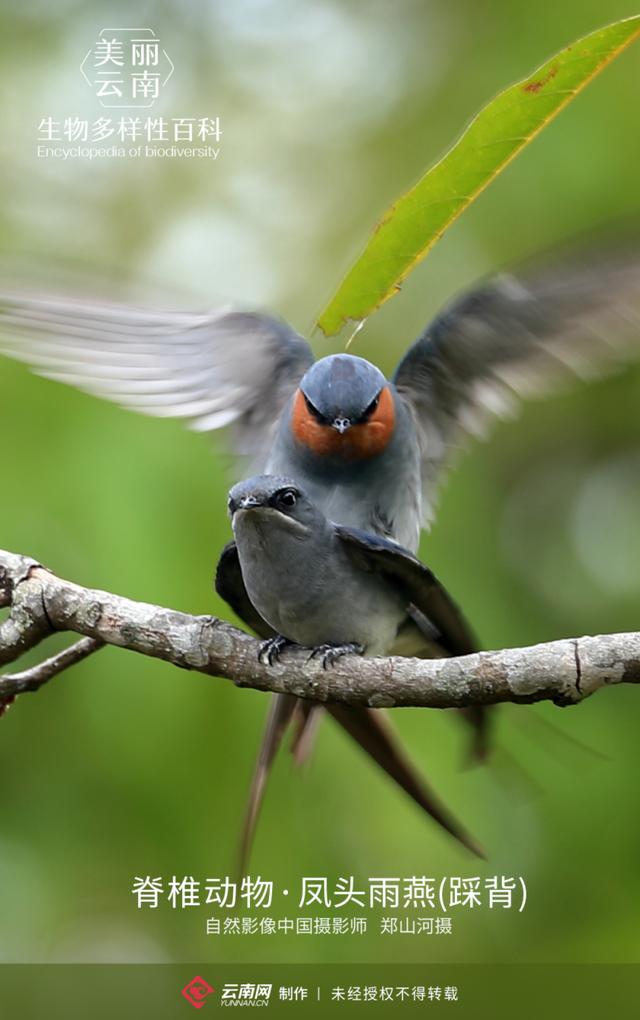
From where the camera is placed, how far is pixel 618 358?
3.12 m

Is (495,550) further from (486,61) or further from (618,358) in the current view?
(486,61)

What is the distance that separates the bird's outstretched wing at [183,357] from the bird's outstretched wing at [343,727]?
0.58m

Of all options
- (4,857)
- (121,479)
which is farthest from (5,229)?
(4,857)

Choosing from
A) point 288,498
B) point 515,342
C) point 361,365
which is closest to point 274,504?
point 288,498

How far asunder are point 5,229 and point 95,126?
641mm

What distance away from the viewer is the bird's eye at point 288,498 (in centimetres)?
273

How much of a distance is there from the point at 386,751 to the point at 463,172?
5.13ft

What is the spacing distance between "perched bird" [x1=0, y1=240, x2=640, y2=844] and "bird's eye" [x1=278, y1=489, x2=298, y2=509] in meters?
0.32

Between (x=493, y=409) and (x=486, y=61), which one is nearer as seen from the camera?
(x=493, y=409)

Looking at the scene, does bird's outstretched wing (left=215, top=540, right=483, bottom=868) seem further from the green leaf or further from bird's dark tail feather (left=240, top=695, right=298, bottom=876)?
the green leaf

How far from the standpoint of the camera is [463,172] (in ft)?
6.43

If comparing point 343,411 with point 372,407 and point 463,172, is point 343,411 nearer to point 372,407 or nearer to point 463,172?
point 372,407

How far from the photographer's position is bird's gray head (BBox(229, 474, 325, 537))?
2666mm

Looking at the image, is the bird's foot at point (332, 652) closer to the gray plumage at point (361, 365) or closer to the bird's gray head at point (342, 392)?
the gray plumage at point (361, 365)
